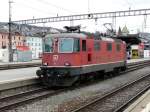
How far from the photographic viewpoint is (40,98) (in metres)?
15.8

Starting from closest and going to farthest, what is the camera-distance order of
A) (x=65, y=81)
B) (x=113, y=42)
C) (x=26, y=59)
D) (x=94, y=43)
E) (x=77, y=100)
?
(x=77, y=100)
(x=65, y=81)
(x=94, y=43)
(x=113, y=42)
(x=26, y=59)

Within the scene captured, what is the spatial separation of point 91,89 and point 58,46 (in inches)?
105

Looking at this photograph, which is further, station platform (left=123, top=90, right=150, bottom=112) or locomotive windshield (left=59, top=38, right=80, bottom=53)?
Result: locomotive windshield (left=59, top=38, right=80, bottom=53)

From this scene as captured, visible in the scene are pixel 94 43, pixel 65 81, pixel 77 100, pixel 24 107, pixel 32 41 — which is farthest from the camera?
pixel 32 41

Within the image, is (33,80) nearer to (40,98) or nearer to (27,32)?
(40,98)

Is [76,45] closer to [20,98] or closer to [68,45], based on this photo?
[68,45]

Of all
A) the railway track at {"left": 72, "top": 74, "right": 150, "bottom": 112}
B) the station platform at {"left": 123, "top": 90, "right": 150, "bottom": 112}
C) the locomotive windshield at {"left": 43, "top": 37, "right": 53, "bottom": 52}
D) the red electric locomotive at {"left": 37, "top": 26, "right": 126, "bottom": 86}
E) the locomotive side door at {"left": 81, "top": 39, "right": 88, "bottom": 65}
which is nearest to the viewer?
the station platform at {"left": 123, "top": 90, "right": 150, "bottom": 112}

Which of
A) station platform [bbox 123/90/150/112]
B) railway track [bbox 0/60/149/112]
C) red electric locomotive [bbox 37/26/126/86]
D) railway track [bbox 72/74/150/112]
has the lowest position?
railway track [bbox 72/74/150/112]

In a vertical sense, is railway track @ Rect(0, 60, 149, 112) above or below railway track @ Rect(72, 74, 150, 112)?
above

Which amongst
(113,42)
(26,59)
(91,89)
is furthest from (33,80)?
(26,59)

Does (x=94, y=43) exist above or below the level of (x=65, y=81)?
above

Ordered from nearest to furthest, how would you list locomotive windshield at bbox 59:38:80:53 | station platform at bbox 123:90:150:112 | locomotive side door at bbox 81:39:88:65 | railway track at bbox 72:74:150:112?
station platform at bbox 123:90:150:112
railway track at bbox 72:74:150:112
locomotive windshield at bbox 59:38:80:53
locomotive side door at bbox 81:39:88:65

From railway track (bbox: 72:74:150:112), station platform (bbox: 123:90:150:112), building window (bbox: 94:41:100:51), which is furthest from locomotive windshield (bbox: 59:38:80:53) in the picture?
station platform (bbox: 123:90:150:112)

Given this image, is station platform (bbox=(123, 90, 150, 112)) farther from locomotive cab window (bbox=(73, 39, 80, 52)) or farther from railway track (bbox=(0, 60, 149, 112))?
locomotive cab window (bbox=(73, 39, 80, 52))
